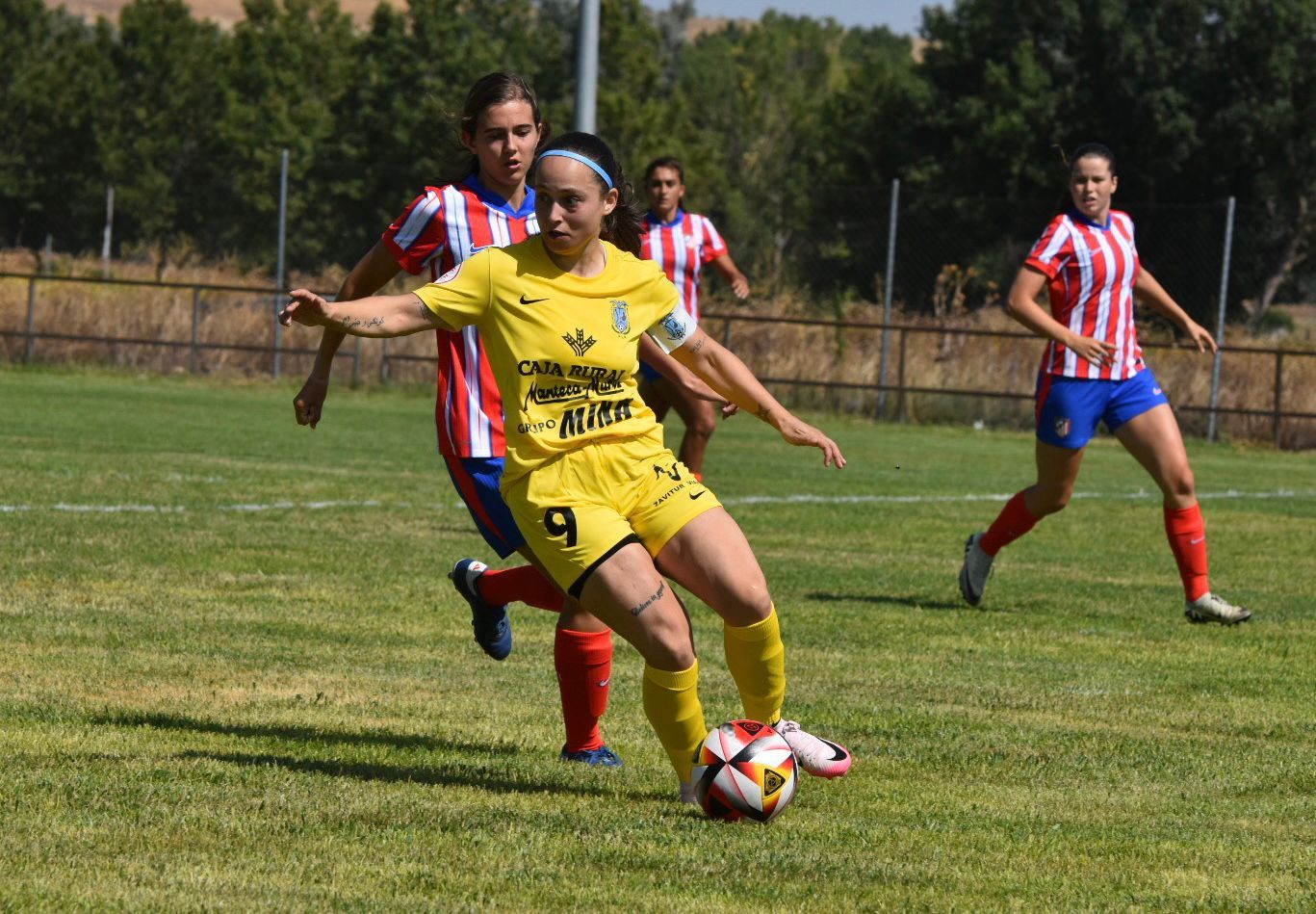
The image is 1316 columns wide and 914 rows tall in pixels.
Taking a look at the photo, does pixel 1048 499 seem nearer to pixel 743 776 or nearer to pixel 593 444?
pixel 593 444

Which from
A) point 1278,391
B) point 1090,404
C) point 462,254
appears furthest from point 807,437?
point 1278,391

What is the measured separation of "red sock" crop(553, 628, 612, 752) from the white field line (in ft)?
20.8

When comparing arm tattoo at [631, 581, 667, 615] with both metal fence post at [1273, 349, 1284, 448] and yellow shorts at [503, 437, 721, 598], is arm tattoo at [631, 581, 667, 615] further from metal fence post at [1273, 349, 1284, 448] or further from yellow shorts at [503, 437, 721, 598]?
metal fence post at [1273, 349, 1284, 448]

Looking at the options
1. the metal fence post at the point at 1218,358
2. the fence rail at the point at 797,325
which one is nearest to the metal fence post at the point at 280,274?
the fence rail at the point at 797,325

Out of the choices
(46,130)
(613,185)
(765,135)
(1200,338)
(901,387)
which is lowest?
(901,387)

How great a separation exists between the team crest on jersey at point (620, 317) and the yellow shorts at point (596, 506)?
0.28m

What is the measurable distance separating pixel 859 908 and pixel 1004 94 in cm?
4346

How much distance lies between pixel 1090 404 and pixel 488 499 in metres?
4.11

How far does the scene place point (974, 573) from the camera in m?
9.17

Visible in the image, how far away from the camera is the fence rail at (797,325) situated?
932 inches

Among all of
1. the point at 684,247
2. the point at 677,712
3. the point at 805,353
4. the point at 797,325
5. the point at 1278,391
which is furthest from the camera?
the point at 797,325

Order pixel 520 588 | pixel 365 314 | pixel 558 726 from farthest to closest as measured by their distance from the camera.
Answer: pixel 520 588, pixel 558 726, pixel 365 314

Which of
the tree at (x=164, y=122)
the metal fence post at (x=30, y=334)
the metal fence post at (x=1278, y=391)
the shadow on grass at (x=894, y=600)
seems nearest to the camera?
the shadow on grass at (x=894, y=600)

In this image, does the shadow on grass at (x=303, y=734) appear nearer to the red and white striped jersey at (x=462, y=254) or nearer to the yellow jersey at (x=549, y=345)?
the red and white striped jersey at (x=462, y=254)
